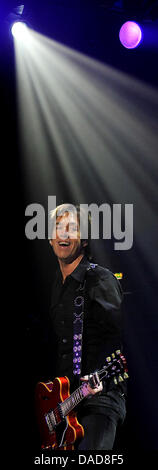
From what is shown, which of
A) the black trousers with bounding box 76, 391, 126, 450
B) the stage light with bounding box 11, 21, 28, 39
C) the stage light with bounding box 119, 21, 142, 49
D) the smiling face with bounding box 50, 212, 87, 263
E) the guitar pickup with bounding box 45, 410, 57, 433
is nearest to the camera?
the black trousers with bounding box 76, 391, 126, 450

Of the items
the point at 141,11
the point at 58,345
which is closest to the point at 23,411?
the point at 58,345

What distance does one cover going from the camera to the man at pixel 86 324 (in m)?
2.46

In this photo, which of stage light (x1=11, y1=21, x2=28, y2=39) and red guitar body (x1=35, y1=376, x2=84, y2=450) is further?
stage light (x1=11, y1=21, x2=28, y2=39)

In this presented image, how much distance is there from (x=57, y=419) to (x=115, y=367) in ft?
1.71

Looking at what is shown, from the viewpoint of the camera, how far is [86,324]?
8.89ft

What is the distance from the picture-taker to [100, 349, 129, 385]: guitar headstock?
7.93 ft

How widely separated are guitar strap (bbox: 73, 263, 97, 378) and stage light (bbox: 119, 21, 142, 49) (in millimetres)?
2470

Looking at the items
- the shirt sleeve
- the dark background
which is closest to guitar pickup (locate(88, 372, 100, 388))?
the shirt sleeve

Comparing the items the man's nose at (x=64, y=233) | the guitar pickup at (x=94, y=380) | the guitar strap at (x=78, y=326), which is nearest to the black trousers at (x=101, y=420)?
the guitar pickup at (x=94, y=380)

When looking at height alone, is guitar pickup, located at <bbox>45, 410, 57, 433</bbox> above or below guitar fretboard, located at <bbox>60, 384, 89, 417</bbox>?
below

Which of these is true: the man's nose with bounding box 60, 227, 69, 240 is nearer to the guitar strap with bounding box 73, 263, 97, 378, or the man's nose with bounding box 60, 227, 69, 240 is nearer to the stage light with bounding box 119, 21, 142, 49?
the guitar strap with bounding box 73, 263, 97, 378

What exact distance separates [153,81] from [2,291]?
2871mm

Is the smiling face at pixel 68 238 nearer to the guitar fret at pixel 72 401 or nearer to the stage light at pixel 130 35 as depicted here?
the guitar fret at pixel 72 401

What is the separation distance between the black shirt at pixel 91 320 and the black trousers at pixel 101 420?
0.59 ft
